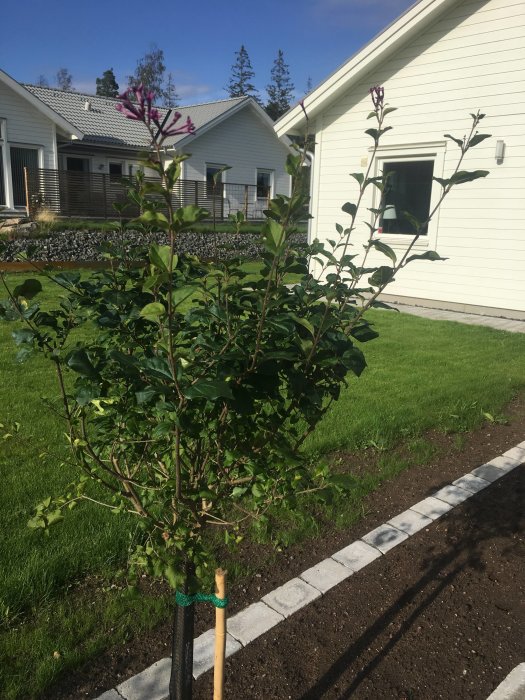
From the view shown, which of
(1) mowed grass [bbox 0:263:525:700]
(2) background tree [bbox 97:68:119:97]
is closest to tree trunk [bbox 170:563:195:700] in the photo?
(1) mowed grass [bbox 0:263:525:700]

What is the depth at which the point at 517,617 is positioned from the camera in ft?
8.40

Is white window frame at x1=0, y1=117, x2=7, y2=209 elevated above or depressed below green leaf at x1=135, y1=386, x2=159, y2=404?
above

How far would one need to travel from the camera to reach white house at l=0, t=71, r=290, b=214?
19.6 meters

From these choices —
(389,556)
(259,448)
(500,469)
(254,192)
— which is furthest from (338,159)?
(254,192)

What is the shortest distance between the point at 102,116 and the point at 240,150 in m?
6.65

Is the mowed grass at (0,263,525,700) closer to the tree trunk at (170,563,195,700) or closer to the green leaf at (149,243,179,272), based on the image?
the tree trunk at (170,563,195,700)

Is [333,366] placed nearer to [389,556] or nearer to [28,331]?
[28,331]

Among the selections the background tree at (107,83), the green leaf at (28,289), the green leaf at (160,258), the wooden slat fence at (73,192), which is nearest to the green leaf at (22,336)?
the green leaf at (28,289)

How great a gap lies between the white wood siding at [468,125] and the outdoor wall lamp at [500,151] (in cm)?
7

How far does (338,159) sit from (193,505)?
10.3 m

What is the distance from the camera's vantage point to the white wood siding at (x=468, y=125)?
346 inches

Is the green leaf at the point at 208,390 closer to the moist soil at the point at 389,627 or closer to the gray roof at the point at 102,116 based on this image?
the moist soil at the point at 389,627

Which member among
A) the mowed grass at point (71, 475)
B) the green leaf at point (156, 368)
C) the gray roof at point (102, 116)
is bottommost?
the mowed grass at point (71, 475)

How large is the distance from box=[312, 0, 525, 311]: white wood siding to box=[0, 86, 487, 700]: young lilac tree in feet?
26.7
